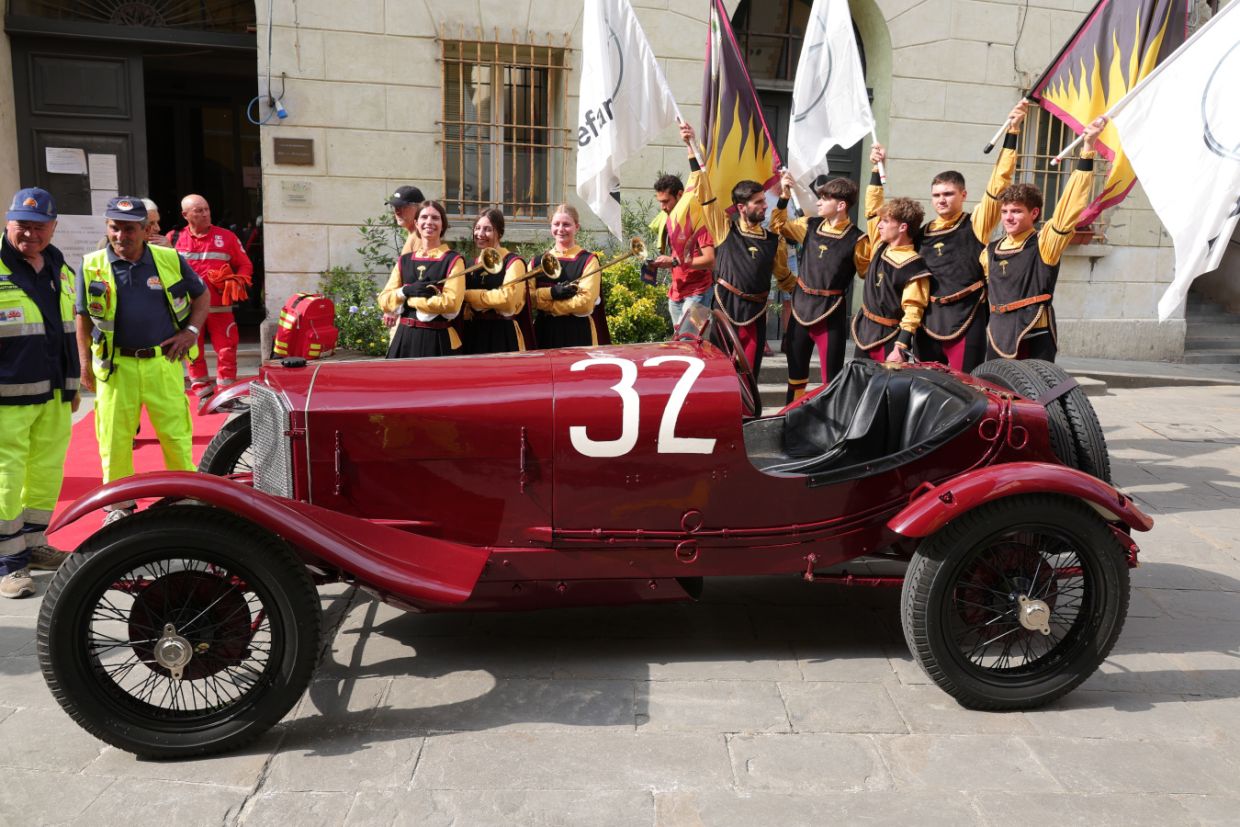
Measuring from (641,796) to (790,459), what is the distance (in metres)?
1.77

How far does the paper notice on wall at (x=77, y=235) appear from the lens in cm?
974

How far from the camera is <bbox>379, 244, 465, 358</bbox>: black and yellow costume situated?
5.76 metres

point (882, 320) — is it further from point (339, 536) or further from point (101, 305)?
point (101, 305)

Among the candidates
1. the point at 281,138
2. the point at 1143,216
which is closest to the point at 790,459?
the point at 281,138

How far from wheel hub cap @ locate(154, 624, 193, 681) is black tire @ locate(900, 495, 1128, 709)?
2.49 m

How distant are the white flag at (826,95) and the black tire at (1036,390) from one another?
316cm

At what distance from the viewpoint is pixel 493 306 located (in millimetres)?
5930

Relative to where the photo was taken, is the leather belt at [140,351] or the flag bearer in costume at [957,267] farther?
the flag bearer in costume at [957,267]

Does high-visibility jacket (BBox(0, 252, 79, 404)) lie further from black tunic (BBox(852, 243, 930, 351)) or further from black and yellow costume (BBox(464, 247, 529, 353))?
black tunic (BBox(852, 243, 930, 351))

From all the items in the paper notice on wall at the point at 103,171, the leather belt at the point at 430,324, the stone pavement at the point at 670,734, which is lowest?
the stone pavement at the point at 670,734

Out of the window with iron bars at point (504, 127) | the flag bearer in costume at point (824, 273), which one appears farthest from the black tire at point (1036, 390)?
the window with iron bars at point (504, 127)

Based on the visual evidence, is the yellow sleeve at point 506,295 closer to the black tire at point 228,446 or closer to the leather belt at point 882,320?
the black tire at point 228,446

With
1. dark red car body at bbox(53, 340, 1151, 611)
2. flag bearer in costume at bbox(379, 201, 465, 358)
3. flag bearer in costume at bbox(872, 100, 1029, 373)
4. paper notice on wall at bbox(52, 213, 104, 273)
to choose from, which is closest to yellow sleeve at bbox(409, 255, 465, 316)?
flag bearer in costume at bbox(379, 201, 465, 358)

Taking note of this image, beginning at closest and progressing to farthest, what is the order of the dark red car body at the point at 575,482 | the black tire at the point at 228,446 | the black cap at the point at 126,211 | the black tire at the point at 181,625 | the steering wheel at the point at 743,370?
1. the black tire at the point at 181,625
2. the dark red car body at the point at 575,482
3. the steering wheel at the point at 743,370
4. the black tire at the point at 228,446
5. the black cap at the point at 126,211
